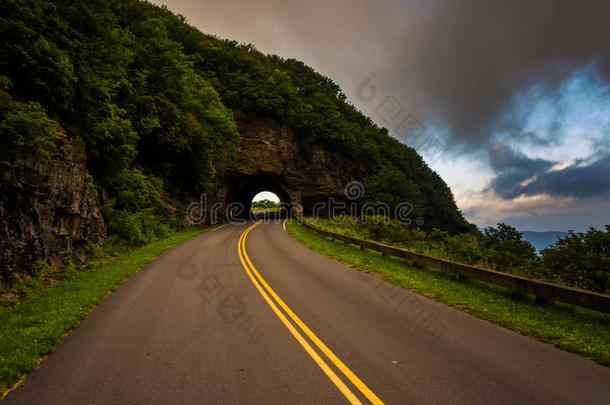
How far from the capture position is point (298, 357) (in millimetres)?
4391

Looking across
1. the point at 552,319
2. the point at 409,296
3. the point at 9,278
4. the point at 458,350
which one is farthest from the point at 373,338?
the point at 9,278

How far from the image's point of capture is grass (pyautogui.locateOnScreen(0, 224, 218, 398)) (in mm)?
4164

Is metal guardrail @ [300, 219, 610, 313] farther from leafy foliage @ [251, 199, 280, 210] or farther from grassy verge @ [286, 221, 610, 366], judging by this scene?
leafy foliage @ [251, 199, 280, 210]

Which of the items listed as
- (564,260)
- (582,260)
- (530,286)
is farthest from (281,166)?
(530,286)

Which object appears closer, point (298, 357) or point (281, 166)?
point (298, 357)

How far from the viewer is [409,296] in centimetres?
756

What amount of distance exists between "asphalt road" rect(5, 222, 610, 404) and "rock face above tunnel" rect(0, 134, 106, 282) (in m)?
3.24

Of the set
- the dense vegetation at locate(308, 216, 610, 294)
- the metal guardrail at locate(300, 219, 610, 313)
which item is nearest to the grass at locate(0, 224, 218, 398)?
the metal guardrail at locate(300, 219, 610, 313)

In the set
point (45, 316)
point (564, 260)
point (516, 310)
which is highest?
point (564, 260)

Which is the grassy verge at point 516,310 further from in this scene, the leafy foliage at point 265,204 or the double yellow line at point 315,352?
the leafy foliage at point 265,204

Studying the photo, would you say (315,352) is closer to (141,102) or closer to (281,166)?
(141,102)

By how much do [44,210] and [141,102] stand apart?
1325 cm

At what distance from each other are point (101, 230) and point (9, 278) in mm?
6722

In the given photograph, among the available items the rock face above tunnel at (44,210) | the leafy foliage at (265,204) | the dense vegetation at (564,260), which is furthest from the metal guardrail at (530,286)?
the leafy foliage at (265,204)
